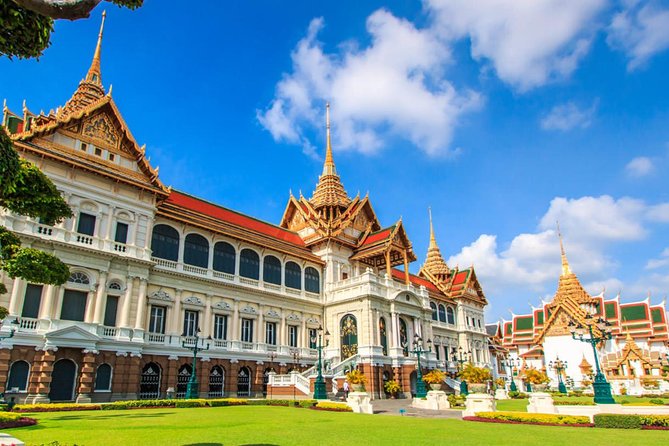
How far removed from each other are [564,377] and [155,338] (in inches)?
1969

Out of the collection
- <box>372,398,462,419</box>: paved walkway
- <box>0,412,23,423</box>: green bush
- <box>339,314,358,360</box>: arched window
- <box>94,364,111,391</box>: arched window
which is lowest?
<box>372,398,462,419</box>: paved walkway

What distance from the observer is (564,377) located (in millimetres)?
55875

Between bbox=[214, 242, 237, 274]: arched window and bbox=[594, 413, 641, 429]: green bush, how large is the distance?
23.4 metres

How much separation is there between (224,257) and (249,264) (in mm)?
2125

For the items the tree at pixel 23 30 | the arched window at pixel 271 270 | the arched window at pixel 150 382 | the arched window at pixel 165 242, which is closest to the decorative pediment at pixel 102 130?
the arched window at pixel 165 242

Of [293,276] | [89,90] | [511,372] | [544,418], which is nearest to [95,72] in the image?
[89,90]

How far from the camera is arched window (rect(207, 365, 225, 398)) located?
1110 inches

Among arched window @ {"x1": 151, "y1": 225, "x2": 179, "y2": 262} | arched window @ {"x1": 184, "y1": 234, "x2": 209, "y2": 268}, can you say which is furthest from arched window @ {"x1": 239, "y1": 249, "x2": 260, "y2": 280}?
arched window @ {"x1": 151, "y1": 225, "x2": 179, "y2": 262}

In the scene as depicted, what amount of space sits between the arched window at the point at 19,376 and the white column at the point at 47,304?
2.16 m

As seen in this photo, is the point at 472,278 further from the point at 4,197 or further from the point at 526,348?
the point at 4,197

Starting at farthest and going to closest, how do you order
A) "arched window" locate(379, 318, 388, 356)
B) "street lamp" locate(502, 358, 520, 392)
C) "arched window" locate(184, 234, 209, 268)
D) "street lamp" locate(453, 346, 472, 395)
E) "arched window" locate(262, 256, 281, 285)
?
1. "street lamp" locate(502, 358, 520, 392)
2. "street lamp" locate(453, 346, 472, 395)
3. "arched window" locate(379, 318, 388, 356)
4. "arched window" locate(262, 256, 281, 285)
5. "arched window" locate(184, 234, 209, 268)

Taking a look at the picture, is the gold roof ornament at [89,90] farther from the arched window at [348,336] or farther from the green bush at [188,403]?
the arched window at [348,336]

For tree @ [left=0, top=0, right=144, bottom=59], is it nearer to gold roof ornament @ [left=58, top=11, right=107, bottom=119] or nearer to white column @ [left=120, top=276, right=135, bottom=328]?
white column @ [left=120, top=276, right=135, bottom=328]

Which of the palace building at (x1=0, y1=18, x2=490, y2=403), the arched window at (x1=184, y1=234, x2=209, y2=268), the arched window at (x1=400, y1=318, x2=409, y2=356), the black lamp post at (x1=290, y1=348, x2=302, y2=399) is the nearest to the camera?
the palace building at (x1=0, y1=18, x2=490, y2=403)
